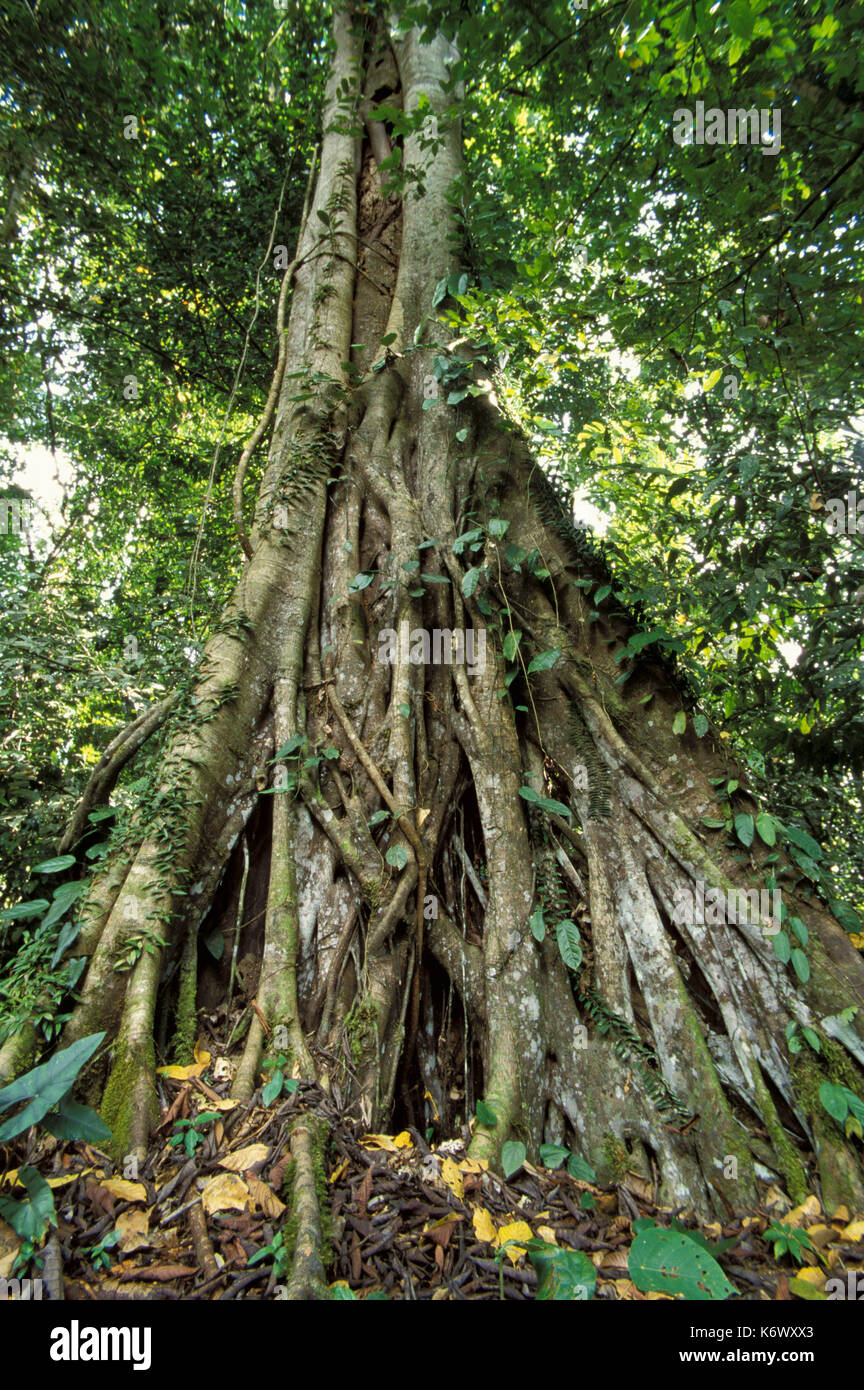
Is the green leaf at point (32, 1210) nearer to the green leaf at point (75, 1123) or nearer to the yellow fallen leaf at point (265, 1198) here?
the green leaf at point (75, 1123)

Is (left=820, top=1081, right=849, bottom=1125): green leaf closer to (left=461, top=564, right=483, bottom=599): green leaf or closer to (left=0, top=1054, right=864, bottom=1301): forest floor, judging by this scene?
(left=0, top=1054, right=864, bottom=1301): forest floor

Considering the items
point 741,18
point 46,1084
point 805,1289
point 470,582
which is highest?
point 741,18

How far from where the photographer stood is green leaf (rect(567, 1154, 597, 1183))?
2000 millimetres

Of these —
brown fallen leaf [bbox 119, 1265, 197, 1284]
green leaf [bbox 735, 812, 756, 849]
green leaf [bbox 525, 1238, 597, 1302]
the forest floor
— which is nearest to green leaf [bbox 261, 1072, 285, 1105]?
the forest floor

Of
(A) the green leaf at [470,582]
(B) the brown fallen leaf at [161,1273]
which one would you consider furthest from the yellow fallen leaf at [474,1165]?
(A) the green leaf at [470,582]

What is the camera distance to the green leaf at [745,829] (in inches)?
94.7

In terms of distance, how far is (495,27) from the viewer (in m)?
2.91

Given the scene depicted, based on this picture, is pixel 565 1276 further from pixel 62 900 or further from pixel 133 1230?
pixel 62 900

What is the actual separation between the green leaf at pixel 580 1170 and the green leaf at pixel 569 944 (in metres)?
0.60

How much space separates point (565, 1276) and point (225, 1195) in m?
0.87

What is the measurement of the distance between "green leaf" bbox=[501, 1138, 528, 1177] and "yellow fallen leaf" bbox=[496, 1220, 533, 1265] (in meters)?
0.14

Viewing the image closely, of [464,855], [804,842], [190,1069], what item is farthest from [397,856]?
[804,842]

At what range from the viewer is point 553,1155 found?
2029 mm

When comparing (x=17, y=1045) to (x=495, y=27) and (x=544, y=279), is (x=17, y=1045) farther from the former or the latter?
(x=495, y=27)
